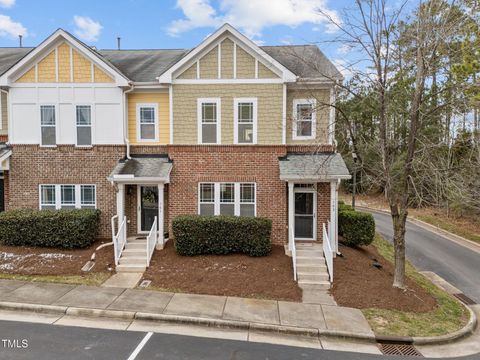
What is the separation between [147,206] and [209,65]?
6.01 m

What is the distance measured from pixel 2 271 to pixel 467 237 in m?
23.6

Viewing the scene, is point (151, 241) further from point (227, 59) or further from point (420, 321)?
point (420, 321)

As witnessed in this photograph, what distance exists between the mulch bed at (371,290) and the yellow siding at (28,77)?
1311cm

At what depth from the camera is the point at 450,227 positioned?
23516 millimetres

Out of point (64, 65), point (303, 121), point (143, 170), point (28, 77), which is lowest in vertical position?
point (143, 170)

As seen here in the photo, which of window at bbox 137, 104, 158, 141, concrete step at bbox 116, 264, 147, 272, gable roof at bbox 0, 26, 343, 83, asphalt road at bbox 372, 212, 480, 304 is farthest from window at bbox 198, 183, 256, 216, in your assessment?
asphalt road at bbox 372, 212, 480, 304

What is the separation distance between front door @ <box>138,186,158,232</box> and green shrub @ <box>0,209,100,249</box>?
207 cm

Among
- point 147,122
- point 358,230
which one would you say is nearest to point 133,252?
point 147,122

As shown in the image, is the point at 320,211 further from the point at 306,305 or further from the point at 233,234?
the point at 306,305

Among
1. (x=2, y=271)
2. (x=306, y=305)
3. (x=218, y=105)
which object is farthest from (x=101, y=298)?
(x=218, y=105)

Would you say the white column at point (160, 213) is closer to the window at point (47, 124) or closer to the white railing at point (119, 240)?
the white railing at point (119, 240)

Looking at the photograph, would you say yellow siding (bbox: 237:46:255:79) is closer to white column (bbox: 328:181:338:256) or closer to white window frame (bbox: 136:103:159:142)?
white window frame (bbox: 136:103:159:142)

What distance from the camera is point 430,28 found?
29.1 ft

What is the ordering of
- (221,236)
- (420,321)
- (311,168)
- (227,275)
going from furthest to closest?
(311,168) < (221,236) < (227,275) < (420,321)
